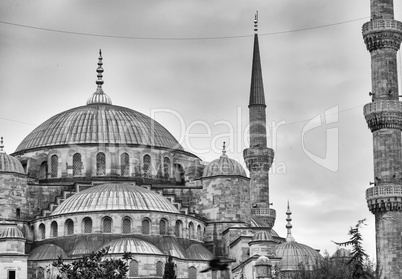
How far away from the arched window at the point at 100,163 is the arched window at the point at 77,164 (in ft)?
3.34

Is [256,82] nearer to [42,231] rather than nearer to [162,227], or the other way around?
[162,227]

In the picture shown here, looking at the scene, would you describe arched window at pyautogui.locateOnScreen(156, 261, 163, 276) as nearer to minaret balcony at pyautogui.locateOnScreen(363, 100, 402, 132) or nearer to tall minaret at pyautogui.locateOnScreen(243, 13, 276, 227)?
minaret balcony at pyautogui.locateOnScreen(363, 100, 402, 132)

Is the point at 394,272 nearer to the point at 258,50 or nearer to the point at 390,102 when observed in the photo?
the point at 390,102

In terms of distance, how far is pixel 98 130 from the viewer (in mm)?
70500

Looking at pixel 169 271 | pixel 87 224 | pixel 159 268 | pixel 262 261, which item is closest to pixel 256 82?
pixel 87 224

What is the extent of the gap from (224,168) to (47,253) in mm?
12582

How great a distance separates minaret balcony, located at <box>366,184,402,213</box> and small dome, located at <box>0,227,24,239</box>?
17.2 m

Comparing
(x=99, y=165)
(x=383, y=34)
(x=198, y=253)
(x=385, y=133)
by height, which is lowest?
(x=198, y=253)

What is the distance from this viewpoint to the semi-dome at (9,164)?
6450 centimetres

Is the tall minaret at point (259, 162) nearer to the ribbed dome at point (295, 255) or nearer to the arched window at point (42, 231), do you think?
the ribbed dome at point (295, 255)

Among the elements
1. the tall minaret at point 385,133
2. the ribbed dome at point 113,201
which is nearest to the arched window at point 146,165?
the ribbed dome at point 113,201

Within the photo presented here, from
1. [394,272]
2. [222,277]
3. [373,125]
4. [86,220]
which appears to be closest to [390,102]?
[373,125]

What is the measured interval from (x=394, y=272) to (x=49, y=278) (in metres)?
16.5

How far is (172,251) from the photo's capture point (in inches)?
2367
